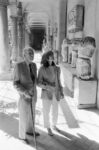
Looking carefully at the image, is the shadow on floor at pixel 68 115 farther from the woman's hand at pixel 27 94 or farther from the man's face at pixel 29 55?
the man's face at pixel 29 55

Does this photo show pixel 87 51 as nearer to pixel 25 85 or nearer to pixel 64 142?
pixel 25 85

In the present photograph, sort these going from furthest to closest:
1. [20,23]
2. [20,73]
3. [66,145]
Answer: [20,23]
[66,145]
[20,73]

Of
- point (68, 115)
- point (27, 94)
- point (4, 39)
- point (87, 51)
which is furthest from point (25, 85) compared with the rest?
point (4, 39)

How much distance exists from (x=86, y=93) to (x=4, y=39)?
14.2 ft

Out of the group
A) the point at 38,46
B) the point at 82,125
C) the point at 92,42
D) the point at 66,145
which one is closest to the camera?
the point at 66,145

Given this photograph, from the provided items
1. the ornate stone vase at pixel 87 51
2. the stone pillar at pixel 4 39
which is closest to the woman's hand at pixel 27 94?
the ornate stone vase at pixel 87 51

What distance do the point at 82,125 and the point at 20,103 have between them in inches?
54.4

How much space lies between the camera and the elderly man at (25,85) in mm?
2635

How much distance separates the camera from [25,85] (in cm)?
270

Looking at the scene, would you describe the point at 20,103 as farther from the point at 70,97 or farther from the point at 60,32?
the point at 60,32

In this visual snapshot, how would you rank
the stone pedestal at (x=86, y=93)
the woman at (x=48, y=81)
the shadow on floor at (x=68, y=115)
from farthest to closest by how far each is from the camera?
the stone pedestal at (x=86, y=93) → the shadow on floor at (x=68, y=115) → the woman at (x=48, y=81)

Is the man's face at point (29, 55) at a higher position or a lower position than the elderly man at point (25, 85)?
higher

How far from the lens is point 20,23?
1188 centimetres

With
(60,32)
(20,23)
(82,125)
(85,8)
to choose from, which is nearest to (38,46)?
(20,23)
